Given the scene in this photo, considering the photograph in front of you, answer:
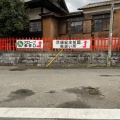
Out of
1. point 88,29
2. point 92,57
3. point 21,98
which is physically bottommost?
point 21,98

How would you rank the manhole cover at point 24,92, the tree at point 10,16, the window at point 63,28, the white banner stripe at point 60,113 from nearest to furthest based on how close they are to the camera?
the white banner stripe at point 60,113 → the manhole cover at point 24,92 → the tree at point 10,16 → the window at point 63,28

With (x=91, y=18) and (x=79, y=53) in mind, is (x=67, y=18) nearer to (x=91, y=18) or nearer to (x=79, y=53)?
(x=91, y=18)

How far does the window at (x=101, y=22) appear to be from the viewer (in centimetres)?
1630

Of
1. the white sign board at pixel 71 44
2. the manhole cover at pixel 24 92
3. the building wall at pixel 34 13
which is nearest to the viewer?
the manhole cover at pixel 24 92

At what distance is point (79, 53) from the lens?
12430mm

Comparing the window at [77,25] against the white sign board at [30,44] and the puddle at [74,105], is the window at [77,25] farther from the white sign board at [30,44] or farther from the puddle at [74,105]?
the puddle at [74,105]

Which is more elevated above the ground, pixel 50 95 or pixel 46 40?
pixel 46 40

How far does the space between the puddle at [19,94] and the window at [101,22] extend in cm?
1248


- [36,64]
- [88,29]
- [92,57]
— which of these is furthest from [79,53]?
[88,29]

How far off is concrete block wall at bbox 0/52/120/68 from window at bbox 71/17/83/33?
19.6 ft

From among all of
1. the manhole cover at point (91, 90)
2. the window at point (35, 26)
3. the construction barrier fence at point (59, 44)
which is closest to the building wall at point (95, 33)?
the window at point (35, 26)

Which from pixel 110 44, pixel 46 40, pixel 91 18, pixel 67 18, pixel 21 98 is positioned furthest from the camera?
pixel 67 18

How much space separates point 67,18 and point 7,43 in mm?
7509

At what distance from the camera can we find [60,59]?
498 inches
